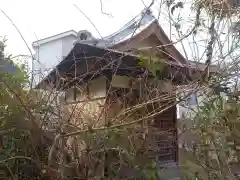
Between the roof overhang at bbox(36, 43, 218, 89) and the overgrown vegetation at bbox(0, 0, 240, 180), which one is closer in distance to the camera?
the overgrown vegetation at bbox(0, 0, 240, 180)

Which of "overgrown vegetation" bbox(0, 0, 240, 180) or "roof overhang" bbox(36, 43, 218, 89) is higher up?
"roof overhang" bbox(36, 43, 218, 89)

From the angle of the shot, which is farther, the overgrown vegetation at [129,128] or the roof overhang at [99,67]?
the roof overhang at [99,67]

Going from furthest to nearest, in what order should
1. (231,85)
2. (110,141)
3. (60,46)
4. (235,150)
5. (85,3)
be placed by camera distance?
1. (60,46)
2. (85,3)
3. (231,85)
4. (110,141)
5. (235,150)

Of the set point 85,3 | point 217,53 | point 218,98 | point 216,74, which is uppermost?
point 85,3

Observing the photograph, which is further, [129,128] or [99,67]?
[99,67]

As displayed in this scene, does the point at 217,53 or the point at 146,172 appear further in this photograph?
the point at 217,53

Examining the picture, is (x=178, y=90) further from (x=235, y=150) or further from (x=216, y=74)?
(x=235, y=150)

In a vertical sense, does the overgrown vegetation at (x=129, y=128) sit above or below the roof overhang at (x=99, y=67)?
below

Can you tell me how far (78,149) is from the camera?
313 cm

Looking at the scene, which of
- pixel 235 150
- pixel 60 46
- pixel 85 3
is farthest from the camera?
pixel 60 46

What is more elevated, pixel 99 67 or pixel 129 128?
pixel 99 67

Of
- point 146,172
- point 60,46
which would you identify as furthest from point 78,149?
point 60,46

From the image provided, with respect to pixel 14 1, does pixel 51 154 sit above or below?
below

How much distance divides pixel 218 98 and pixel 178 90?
0.42 metres
